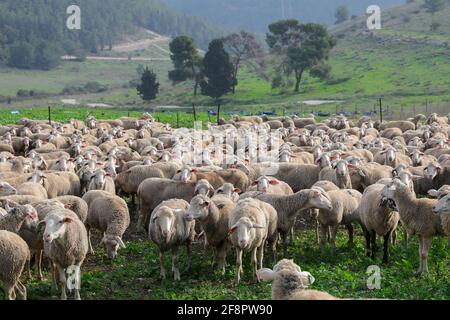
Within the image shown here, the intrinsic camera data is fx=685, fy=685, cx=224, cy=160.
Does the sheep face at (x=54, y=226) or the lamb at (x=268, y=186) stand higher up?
the sheep face at (x=54, y=226)

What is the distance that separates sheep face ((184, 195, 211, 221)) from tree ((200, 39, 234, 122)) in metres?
60.5

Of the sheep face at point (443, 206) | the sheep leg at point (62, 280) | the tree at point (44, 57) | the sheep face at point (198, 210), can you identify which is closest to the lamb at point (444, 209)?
the sheep face at point (443, 206)

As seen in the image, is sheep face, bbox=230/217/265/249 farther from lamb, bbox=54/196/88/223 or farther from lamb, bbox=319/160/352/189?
lamb, bbox=319/160/352/189

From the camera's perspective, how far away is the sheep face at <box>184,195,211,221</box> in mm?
12367

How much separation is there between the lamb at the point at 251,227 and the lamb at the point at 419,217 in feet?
7.47

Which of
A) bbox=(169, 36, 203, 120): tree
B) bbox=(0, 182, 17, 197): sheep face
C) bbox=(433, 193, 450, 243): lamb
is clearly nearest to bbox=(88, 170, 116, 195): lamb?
bbox=(0, 182, 17, 197): sheep face

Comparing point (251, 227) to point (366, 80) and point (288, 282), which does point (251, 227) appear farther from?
point (366, 80)

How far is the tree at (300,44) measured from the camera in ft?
244

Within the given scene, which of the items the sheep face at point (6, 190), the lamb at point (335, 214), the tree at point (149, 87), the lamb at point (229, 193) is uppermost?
the tree at point (149, 87)

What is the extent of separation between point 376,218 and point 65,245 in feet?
19.3

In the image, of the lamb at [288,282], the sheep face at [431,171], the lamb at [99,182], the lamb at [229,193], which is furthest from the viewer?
the sheep face at [431,171]

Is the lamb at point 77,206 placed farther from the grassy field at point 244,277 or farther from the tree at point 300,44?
the tree at point 300,44
